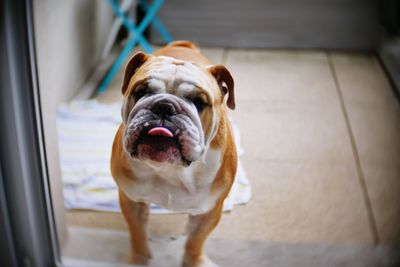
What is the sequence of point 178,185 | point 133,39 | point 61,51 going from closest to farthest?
point 178,185 → point 133,39 → point 61,51

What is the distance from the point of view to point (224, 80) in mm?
682

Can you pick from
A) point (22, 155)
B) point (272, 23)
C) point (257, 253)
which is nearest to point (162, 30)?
point (272, 23)

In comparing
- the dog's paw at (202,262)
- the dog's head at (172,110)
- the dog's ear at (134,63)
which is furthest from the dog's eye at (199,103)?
the dog's paw at (202,262)

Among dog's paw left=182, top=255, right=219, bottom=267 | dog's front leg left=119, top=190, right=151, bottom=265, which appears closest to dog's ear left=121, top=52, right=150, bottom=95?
dog's front leg left=119, top=190, right=151, bottom=265

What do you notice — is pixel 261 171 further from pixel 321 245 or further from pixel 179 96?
pixel 179 96

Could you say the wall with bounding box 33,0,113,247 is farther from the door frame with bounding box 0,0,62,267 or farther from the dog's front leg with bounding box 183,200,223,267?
the dog's front leg with bounding box 183,200,223,267

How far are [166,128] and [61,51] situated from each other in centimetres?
46

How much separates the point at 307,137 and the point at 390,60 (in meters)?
0.19

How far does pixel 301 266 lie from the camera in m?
0.83

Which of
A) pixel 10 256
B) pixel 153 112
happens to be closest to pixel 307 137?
pixel 153 112

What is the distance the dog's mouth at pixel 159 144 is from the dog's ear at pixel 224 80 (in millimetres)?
102

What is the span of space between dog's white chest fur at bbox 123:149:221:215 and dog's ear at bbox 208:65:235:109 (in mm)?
84

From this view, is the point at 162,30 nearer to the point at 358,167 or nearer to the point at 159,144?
the point at 159,144

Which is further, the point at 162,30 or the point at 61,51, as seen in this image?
the point at 61,51
